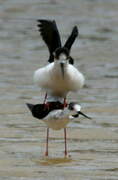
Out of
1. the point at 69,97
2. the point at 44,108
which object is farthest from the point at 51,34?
the point at 69,97

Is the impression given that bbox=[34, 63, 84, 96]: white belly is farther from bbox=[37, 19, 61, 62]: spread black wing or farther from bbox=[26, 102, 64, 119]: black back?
A: bbox=[37, 19, 61, 62]: spread black wing

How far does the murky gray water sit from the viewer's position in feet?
28.9

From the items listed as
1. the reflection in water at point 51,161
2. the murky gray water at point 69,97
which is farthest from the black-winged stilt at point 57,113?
the murky gray water at point 69,97

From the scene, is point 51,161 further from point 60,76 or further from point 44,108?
point 60,76

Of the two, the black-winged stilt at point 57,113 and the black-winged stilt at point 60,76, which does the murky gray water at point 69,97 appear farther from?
the black-winged stilt at point 60,76

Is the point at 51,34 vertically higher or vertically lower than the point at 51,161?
higher

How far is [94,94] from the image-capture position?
44.1 feet

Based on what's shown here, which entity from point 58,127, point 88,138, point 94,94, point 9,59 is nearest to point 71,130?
point 88,138

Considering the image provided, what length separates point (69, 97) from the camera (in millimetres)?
13258

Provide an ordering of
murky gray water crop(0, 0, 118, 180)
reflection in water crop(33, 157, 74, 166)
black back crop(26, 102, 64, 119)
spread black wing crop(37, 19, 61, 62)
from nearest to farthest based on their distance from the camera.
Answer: murky gray water crop(0, 0, 118, 180) → reflection in water crop(33, 157, 74, 166) → black back crop(26, 102, 64, 119) → spread black wing crop(37, 19, 61, 62)

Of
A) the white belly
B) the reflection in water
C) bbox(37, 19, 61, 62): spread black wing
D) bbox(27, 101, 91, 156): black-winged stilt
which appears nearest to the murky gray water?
the reflection in water

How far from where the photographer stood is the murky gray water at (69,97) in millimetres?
8797

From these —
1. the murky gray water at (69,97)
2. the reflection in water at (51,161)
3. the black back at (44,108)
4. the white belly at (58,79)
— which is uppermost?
the white belly at (58,79)

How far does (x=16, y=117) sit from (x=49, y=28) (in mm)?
1535
